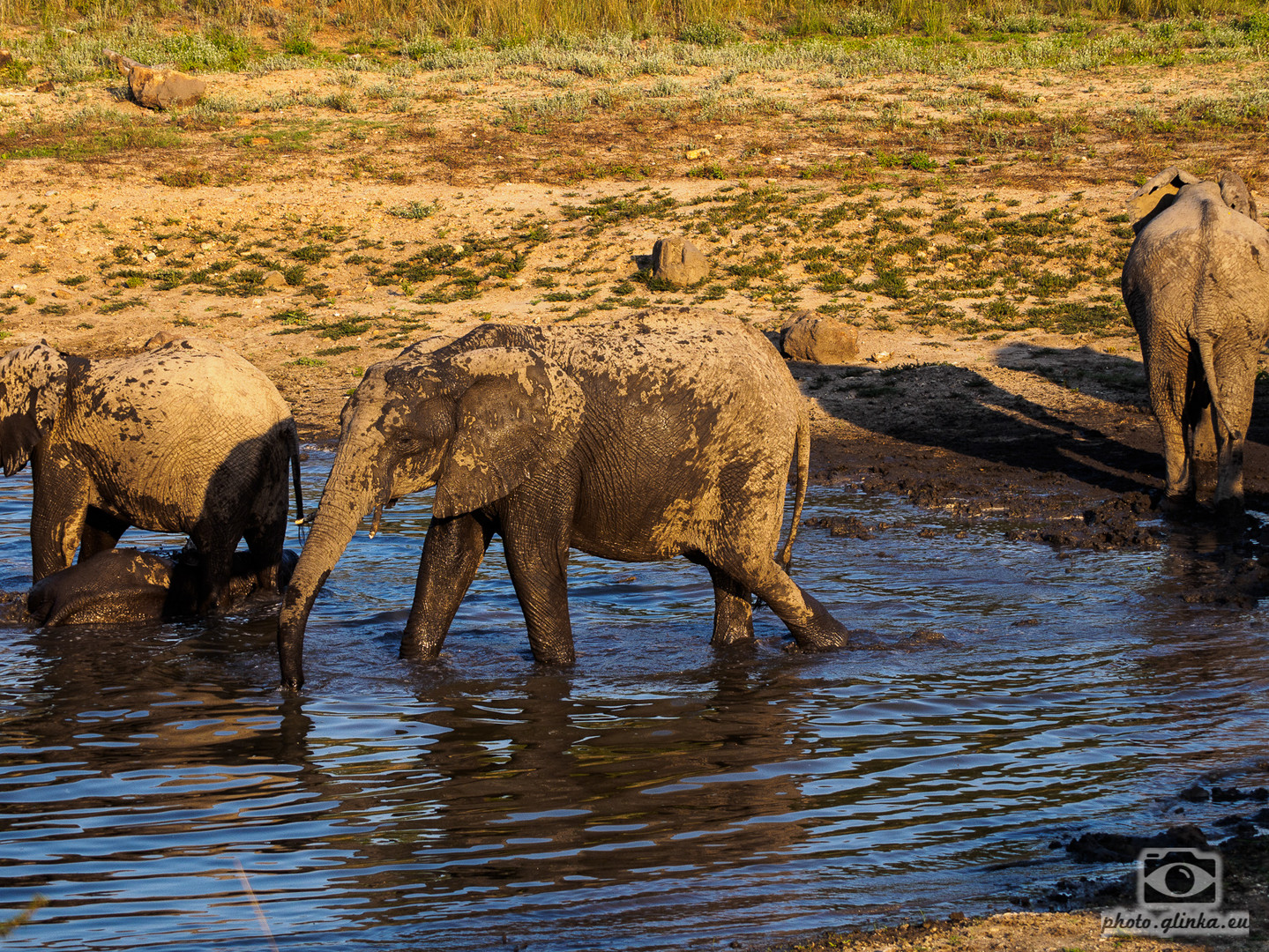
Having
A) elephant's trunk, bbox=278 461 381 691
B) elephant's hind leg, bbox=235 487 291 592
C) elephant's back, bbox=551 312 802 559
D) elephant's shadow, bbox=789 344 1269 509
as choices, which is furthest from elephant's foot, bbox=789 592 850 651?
elephant's shadow, bbox=789 344 1269 509

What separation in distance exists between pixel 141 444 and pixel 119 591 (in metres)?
0.91

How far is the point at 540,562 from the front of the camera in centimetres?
680

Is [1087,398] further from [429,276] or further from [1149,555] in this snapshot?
[429,276]

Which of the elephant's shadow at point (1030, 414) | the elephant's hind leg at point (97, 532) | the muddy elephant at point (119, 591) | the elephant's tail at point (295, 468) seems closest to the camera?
the muddy elephant at point (119, 591)

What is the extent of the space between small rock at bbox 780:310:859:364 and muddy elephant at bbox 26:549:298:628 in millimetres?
7318

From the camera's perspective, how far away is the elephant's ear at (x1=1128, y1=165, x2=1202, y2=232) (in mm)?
11734

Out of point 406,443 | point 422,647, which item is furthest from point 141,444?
point 406,443

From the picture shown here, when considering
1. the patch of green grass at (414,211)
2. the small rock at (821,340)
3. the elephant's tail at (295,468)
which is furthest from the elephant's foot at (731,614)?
the patch of green grass at (414,211)

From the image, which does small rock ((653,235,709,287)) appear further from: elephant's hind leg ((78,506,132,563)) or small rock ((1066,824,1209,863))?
small rock ((1066,824,1209,863))

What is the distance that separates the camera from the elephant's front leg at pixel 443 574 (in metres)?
7.15

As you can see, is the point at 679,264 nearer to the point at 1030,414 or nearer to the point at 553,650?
the point at 1030,414

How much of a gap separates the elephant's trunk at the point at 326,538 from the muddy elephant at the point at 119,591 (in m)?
2.54

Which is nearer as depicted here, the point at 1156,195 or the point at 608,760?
the point at 608,760

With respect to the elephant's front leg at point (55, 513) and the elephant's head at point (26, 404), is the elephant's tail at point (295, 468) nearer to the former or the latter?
the elephant's front leg at point (55, 513)
